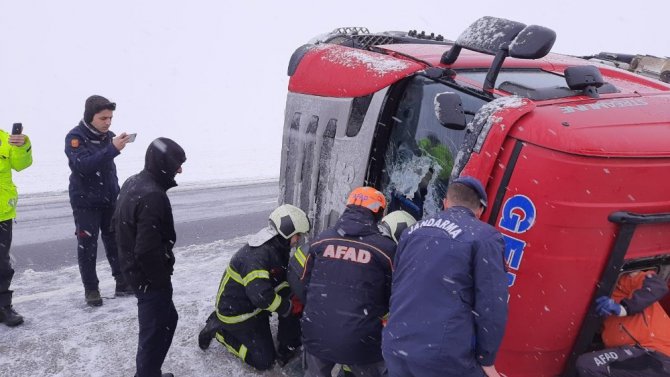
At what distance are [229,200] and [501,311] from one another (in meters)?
7.83

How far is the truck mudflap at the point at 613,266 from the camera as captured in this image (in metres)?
2.61

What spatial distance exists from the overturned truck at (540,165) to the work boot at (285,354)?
1.37 m

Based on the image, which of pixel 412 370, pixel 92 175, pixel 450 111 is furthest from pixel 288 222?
pixel 92 175

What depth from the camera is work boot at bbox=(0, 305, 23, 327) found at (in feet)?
14.5

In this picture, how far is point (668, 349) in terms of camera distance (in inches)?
115

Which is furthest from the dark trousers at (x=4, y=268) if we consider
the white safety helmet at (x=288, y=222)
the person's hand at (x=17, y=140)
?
the white safety helmet at (x=288, y=222)

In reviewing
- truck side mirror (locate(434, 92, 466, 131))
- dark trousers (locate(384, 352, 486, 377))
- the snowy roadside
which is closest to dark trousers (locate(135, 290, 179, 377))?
the snowy roadside

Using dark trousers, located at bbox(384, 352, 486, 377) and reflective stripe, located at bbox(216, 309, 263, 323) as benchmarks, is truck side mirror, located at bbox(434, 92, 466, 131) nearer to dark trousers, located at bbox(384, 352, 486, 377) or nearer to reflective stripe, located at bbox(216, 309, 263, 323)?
dark trousers, located at bbox(384, 352, 486, 377)

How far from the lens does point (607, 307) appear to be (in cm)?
275

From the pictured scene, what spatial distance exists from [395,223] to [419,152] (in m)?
0.50

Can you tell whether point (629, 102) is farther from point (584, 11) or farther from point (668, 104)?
point (584, 11)

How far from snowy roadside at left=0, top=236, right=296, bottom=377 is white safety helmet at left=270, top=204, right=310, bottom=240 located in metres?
1.01

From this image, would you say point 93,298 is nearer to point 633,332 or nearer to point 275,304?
point 275,304

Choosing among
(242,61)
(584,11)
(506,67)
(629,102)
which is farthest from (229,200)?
(584,11)
